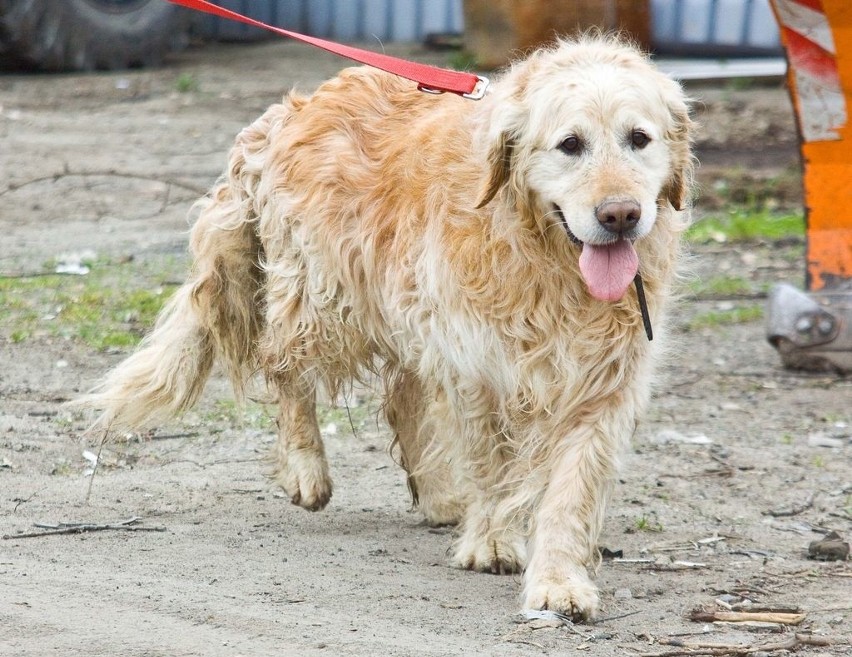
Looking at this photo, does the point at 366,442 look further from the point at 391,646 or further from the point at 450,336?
the point at 391,646

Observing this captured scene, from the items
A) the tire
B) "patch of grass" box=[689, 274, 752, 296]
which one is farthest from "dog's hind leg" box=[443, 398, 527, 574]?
the tire

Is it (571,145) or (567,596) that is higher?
(571,145)

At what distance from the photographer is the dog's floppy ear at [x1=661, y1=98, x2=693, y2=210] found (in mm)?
4430

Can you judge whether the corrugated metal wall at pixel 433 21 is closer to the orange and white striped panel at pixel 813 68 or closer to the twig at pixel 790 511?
the orange and white striped panel at pixel 813 68

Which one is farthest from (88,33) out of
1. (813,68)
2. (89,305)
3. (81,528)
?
(81,528)

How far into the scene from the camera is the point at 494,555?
484cm

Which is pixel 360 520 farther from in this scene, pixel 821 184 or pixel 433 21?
pixel 433 21

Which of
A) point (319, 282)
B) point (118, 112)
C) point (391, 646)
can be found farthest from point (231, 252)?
point (118, 112)

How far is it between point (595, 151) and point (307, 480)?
1.88 meters

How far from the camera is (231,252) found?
5766 millimetres

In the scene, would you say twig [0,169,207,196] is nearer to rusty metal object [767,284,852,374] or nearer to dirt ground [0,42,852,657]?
dirt ground [0,42,852,657]

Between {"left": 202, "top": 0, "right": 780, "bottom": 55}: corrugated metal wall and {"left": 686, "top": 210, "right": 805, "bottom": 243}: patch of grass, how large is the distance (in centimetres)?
400

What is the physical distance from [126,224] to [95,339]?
2491mm

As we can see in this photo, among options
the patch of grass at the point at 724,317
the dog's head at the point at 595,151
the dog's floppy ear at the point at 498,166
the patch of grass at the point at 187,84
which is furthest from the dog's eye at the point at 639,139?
the patch of grass at the point at 187,84
